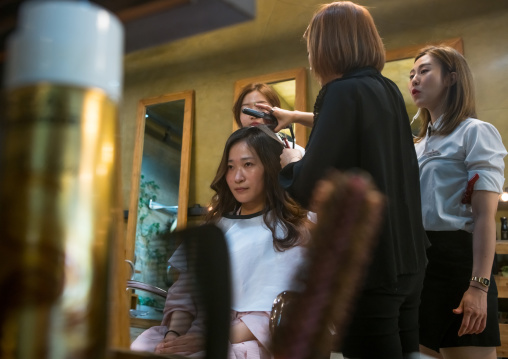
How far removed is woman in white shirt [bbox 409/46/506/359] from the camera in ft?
4.67

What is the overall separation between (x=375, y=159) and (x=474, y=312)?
0.71m

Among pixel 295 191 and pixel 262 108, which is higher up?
pixel 262 108

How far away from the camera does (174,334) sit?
1.00ft

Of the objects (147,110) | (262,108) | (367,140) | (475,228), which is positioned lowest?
(475,228)

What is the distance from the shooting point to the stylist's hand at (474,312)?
4.60 feet

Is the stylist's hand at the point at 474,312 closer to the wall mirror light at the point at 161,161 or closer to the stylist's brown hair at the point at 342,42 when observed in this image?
the stylist's brown hair at the point at 342,42

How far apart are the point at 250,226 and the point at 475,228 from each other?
75 cm

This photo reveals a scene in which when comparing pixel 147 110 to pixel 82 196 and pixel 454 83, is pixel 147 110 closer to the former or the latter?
pixel 454 83

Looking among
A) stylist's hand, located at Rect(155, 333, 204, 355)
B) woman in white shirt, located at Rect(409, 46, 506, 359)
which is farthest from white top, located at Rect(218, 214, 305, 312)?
stylist's hand, located at Rect(155, 333, 204, 355)

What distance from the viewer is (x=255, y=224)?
168 cm

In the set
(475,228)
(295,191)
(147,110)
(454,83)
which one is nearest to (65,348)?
(295,191)

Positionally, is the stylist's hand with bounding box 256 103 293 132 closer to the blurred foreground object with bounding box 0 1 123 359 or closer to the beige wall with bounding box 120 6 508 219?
the blurred foreground object with bounding box 0 1 123 359

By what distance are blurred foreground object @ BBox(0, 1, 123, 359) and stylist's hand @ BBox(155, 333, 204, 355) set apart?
0.38 ft

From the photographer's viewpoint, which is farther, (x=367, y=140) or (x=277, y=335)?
(x=367, y=140)
